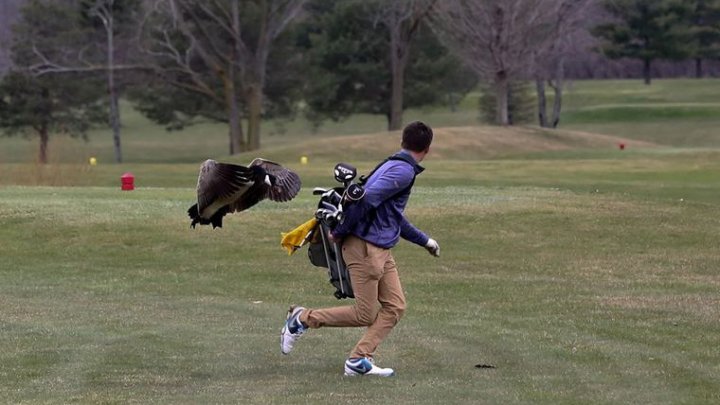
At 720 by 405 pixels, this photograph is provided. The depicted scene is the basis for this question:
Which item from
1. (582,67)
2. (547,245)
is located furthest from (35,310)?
(582,67)

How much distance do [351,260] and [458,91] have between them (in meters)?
64.3

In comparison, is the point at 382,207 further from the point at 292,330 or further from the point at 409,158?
the point at 292,330

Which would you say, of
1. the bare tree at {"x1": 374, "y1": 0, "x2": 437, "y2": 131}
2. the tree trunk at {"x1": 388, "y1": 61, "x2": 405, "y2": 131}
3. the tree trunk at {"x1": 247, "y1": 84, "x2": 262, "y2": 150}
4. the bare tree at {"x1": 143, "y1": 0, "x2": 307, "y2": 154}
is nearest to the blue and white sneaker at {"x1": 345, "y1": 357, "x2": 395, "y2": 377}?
the bare tree at {"x1": 143, "y1": 0, "x2": 307, "y2": 154}

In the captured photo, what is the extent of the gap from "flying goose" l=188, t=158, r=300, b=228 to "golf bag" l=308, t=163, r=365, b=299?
290 millimetres

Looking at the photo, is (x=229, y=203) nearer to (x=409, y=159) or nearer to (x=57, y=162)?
(x=409, y=159)

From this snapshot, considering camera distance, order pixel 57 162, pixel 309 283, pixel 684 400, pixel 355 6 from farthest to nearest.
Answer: pixel 355 6 < pixel 57 162 < pixel 309 283 < pixel 684 400

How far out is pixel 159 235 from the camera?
17.6 m

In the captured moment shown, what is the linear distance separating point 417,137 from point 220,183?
1.36m

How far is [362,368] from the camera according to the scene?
852 centimetres

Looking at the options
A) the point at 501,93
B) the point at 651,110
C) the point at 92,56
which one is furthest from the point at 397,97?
the point at 651,110

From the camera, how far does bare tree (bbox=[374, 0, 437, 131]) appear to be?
195ft

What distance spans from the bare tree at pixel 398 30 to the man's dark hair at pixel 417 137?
167 feet

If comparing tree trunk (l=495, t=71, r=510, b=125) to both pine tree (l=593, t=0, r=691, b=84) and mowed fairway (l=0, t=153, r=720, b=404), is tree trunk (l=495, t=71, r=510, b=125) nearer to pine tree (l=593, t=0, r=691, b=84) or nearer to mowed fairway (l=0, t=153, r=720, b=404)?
pine tree (l=593, t=0, r=691, b=84)

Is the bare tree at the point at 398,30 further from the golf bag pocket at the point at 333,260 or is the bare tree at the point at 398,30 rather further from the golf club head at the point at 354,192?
the golf club head at the point at 354,192
